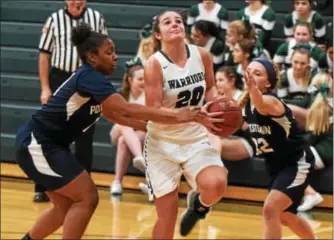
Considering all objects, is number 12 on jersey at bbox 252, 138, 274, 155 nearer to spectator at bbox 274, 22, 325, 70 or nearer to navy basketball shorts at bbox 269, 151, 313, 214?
navy basketball shorts at bbox 269, 151, 313, 214

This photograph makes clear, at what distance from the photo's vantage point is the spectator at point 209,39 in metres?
8.10

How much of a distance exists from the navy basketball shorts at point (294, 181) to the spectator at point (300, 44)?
2292 mm

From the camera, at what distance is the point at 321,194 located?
7.45m

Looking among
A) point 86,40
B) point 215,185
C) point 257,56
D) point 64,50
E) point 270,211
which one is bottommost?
point 270,211

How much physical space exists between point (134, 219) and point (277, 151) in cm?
184

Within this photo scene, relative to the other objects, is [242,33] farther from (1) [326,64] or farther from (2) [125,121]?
(2) [125,121]

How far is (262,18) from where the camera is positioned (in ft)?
27.3

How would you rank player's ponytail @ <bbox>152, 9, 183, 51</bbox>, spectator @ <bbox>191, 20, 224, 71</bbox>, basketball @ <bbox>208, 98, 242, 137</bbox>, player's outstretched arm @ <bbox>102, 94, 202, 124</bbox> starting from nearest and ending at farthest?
player's outstretched arm @ <bbox>102, 94, 202, 124</bbox>
basketball @ <bbox>208, 98, 242, 137</bbox>
player's ponytail @ <bbox>152, 9, 183, 51</bbox>
spectator @ <bbox>191, 20, 224, 71</bbox>

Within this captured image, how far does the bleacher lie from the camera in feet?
28.6

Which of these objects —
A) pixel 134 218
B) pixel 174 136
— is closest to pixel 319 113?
pixel 134 218

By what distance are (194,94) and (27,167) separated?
1186mm

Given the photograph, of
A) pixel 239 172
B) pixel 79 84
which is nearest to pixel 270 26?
pixel 239 172

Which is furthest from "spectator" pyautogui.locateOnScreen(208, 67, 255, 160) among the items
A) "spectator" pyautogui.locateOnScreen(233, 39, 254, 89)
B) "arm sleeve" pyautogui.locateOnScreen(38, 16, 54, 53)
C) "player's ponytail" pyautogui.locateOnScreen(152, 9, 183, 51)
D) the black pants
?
"player's ponytail" pyautogui.locateOnScreen(152, 9, 183, 51)

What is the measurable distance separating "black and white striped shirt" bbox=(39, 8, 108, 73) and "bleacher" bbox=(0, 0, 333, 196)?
136 centimetres
